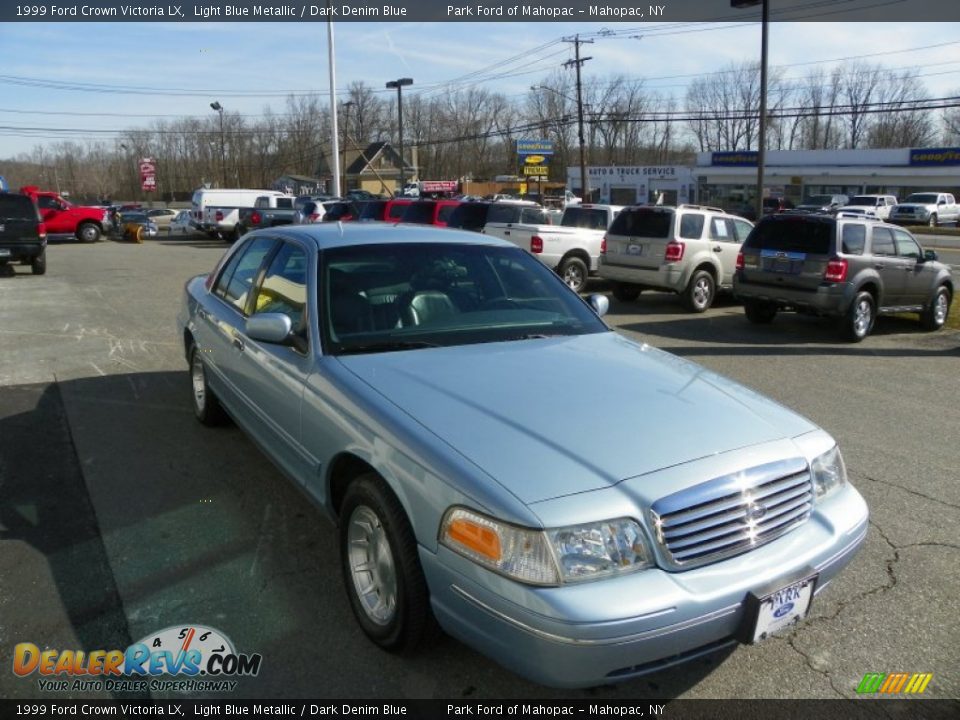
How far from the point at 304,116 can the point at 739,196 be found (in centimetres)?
5164

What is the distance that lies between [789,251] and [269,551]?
899 cm

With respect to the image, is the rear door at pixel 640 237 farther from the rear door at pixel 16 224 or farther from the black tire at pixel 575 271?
the rear door at pixel 16 224

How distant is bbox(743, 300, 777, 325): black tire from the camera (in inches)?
448

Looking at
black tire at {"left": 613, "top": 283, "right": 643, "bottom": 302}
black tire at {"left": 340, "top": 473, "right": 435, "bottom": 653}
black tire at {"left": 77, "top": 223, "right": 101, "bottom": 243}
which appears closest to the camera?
black tire at {"left": 340, "top": 473, "right": 435, "bottom": 653}

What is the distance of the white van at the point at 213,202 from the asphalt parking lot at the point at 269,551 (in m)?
24.5

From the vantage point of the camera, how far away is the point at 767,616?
2.47m

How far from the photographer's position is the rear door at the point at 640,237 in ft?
40.9

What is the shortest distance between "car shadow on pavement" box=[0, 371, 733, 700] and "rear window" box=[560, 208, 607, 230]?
11.5m

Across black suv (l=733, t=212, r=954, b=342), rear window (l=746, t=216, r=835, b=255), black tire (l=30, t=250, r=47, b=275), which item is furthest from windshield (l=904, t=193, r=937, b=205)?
black tire (l=30, t=250, r=47, b=275)

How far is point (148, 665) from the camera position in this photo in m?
2.88

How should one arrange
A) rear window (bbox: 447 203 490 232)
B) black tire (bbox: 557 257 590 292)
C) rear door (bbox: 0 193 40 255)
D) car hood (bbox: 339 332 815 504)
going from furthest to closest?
1. rear door (bbox: 0 193 40 255)
2. rear window (bbox: 447 203 490 232)
3. black tire (bbox: 557 257 590 292)
4. car hood (bbox: 339 332 815 504)

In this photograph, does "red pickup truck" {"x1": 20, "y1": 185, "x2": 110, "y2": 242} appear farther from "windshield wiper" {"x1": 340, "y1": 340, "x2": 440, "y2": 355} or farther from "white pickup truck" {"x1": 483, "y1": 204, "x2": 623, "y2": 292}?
"windshield wiper" {"x1": 340, "y1": 340, "x2": 440, "y2": 355}

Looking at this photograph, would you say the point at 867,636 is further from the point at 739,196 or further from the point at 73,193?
the point at 73,193

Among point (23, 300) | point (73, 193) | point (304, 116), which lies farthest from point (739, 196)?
point (73, 193)
